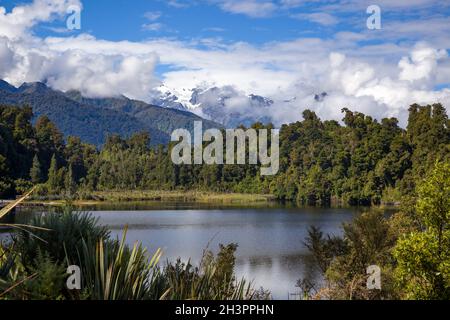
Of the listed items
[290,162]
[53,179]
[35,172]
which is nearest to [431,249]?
[53,179]

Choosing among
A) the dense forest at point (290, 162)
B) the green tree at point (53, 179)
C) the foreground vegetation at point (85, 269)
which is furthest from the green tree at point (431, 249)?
the green tree at point (53, 179)

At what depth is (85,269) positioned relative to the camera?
4613 millimetres

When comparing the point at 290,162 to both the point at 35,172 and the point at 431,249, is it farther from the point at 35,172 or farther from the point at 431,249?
the point at 431,249

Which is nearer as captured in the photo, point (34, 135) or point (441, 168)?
point (441, 168)

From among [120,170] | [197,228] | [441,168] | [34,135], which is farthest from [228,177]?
[441,168]

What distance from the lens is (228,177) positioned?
75250 mm

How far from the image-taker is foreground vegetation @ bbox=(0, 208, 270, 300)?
3.90m

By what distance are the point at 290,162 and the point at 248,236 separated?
1742 inches

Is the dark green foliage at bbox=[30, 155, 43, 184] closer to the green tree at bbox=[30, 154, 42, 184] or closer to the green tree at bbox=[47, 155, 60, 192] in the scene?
the green tree at bbox=[30, 154, 42, 184]

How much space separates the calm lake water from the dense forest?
13582mm

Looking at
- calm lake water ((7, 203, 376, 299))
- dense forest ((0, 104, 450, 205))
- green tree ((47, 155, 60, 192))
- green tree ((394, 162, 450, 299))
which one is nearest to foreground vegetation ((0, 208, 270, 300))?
green tree ((394, 162, 450, 299))

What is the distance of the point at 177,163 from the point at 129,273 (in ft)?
222

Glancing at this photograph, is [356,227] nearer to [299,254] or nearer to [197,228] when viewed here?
[299,254]

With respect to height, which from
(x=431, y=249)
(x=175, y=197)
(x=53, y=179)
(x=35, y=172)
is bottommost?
(x=175, y=197)
